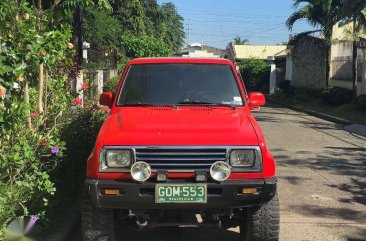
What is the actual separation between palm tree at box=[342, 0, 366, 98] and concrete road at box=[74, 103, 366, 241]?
8134mm

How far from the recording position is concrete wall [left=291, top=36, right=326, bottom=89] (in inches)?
1200

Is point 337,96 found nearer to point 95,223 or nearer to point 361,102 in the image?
point 361,102

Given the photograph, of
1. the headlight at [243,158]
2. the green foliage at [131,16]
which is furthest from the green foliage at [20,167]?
the green foliage at [131,16]

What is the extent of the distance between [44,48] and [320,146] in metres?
9.42

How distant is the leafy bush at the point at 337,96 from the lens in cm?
2483

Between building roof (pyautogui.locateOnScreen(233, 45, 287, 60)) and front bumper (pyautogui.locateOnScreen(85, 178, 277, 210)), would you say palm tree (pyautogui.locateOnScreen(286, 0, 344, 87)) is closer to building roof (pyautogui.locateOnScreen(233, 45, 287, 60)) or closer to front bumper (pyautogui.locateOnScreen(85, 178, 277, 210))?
front bumper (pyautogui.locateOnScreen(85, 178, 277, 210))

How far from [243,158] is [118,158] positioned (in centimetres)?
108

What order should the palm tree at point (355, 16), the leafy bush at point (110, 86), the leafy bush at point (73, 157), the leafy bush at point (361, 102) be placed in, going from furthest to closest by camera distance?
the leafy bush at point (361, 102), the palm tree at point (355, 16), the leafy bush at point (110, 86), the leafy bush at point (73, 157)

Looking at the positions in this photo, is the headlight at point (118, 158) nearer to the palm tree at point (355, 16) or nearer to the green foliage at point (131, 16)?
the palm tree at point (355, 16)

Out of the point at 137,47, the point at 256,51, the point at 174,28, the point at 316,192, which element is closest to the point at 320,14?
the point at 137,47

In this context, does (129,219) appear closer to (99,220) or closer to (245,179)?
(99,220)

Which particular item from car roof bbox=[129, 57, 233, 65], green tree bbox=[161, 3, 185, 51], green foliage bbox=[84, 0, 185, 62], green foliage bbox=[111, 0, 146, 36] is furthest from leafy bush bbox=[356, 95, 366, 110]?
green tree bbox=[161, 3, 185, 51]

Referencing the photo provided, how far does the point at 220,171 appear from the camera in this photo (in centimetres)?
456

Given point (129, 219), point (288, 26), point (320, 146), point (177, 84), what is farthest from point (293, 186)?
point (288, 26)
